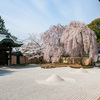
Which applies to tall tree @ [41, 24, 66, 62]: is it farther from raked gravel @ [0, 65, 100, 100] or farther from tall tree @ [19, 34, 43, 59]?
raked gravel @ [0, 65, 100, 100]

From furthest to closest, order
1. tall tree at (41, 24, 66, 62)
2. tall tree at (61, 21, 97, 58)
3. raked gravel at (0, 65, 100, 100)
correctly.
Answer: tall tree at (41, 24, 66, 62) < tall tree at (61, 21, 97, 58) < raked gravel at (0, 65, 100, 100)

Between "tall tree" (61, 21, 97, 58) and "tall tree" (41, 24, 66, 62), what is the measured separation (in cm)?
199

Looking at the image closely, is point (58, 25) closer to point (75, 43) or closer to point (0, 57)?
point (75, 43)

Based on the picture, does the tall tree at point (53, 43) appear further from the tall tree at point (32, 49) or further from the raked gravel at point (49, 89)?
the raked gravel at point (49, 89)

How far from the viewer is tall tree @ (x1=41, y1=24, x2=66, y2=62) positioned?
17562 mm

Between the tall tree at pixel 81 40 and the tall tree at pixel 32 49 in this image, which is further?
the tall tree at pixel 32 49

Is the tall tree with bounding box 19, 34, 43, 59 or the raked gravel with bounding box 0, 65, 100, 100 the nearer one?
the raked gravel with bounding box 0, 65, 100, 100

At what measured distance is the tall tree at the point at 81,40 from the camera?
14774 mm

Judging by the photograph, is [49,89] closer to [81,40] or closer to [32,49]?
[81,40]

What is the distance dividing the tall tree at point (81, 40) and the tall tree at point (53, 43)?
1995 millimetres

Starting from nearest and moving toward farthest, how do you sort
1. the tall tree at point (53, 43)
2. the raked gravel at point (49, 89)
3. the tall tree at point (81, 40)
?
the raked gravel at point (49, 89) < the tall tree at point (81, 40) < the tall tree at point (53, 43)

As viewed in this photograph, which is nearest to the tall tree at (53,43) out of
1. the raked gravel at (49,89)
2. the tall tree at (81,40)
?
the tall tree at (81,40)

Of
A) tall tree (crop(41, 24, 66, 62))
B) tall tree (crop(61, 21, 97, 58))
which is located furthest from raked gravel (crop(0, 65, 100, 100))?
tall tree (crop(41, 24, 66, 62))

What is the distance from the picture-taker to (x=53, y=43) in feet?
59.9
